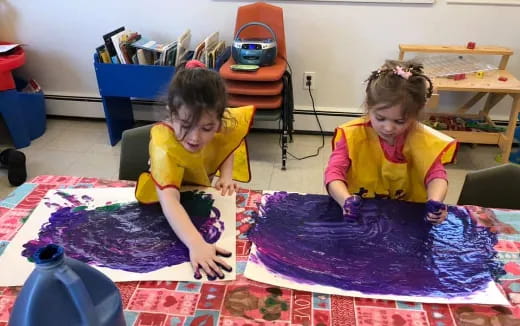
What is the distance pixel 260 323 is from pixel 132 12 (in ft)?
8.04

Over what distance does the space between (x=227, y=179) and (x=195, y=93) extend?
1.02 ft

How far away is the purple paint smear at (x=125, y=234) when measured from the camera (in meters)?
0.90

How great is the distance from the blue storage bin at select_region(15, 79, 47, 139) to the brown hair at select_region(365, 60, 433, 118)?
233 centimetres

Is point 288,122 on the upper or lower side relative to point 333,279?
lower

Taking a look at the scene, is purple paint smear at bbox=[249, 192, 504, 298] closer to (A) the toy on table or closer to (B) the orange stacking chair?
(B) the orange stacking chair

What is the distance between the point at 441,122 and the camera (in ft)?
8.63

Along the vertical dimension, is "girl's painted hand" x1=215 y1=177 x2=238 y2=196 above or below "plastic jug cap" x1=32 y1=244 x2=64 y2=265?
below

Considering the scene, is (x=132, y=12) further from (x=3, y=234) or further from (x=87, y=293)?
(x=87, y=293)

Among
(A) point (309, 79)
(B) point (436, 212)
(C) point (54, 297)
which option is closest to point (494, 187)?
(B) point (436, 212)

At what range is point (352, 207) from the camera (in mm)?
1018

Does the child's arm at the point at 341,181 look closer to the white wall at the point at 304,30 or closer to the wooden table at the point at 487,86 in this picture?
the wooden table at the point at 487,86

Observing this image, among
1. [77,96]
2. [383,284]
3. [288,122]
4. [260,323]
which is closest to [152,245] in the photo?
[260,323]

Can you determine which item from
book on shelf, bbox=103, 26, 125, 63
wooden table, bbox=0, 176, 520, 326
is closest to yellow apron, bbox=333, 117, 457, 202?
wooden table, bbox=0, 176, 520, 326

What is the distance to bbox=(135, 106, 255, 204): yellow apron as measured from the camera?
40.8 inches
